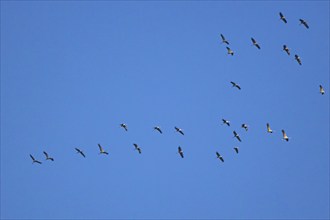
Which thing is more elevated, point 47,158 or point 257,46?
point 257,46

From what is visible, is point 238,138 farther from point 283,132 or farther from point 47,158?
point 47,158

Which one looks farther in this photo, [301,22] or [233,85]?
[233,85]

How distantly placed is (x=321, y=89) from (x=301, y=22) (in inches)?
508

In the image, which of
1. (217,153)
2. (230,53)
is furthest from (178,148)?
(230,53)

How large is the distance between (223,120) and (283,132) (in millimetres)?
11695

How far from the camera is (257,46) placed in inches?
5595

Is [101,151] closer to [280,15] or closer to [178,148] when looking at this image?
[178,148]

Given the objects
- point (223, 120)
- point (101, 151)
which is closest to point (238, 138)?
point (223, 120)

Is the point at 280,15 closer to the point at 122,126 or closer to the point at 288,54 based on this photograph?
the point at 288,54

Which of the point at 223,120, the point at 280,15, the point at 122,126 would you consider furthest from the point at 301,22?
the point at 122,126

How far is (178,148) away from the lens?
140750 millimetres

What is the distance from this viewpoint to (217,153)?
14888 centimetres

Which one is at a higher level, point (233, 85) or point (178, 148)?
point (233, 85)

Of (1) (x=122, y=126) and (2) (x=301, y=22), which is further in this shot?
(1) (x=122, y=126)
